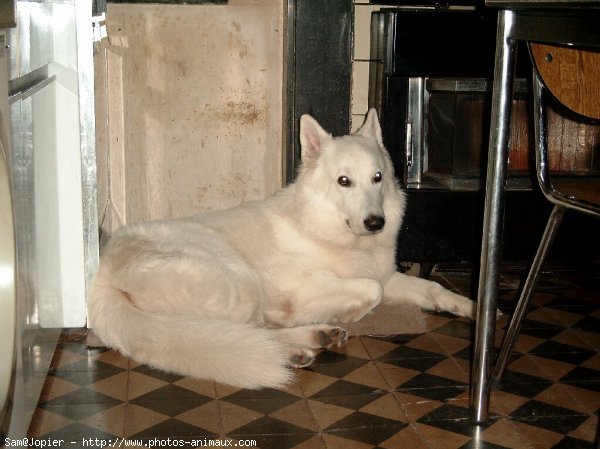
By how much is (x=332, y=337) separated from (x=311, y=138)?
3.04 feet

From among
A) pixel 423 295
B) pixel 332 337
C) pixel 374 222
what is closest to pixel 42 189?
pixel 332 337

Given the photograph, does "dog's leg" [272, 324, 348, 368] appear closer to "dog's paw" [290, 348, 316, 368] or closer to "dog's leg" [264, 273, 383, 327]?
"dog's paw" [290, 348, 316, 368]

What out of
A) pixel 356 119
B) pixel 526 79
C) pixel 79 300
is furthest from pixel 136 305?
pixel 526 79

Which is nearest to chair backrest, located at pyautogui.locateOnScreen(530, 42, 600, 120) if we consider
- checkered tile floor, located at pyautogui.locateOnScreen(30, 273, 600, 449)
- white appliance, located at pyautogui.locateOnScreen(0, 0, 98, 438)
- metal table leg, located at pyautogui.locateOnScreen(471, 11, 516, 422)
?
metal table leg, located at pyautogui.locateOnScreen(471, 11, 516, 422)

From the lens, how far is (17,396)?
176 cm

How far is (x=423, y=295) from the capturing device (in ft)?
11.5

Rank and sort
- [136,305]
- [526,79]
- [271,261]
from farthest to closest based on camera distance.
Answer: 1. [526,79]
2. [271,261]
3. [136,305]

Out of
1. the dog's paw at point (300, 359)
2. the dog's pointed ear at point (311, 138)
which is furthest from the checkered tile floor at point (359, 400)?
the dog's pointed ear at point (311, 138)

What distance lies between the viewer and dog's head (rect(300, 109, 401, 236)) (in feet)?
10.7

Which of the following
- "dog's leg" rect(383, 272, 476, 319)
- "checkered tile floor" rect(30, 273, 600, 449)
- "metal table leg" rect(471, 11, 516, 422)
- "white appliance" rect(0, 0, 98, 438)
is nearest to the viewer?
"white appliance" rect(0, 0, 98, 438)

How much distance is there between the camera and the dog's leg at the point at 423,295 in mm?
3455

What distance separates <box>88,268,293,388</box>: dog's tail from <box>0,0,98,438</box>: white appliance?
0.60 feet

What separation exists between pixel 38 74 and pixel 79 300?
0.91 meters

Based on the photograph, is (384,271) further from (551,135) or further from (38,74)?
(38,74)
